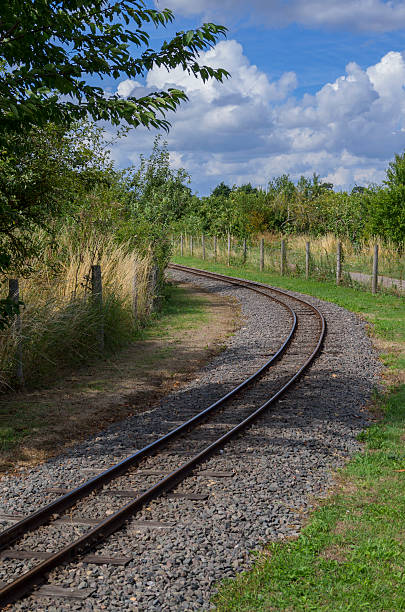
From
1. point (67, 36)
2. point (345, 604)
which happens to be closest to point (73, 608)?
point (345, 604)

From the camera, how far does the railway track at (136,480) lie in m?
4.62

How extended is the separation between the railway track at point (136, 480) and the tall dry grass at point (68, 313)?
335 centimetres

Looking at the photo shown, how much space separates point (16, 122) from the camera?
6.36 meters

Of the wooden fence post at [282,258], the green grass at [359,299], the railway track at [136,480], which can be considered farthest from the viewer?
the wooden fence post at [282,258]

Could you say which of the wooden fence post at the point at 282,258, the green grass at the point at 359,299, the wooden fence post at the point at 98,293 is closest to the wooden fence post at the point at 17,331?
the wooden fence post at the point at 98,293

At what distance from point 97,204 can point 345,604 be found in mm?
13324

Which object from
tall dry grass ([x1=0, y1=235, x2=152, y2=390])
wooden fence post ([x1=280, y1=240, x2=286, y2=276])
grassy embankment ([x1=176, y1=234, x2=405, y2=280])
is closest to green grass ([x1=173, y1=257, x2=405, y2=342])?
wooden fence post ([x1=280, y1=240, x2=286, y2=276])

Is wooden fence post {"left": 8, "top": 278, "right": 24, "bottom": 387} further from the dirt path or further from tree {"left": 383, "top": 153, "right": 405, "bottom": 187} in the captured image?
tree {"left": 383, "top": 153, "right": 405, "bottom": 187}

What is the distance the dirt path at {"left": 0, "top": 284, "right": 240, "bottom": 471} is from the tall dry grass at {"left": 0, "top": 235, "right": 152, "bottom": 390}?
Result: 1.34 feet

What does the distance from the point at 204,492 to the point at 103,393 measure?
14.6 feet

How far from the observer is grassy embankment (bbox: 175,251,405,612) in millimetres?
4078

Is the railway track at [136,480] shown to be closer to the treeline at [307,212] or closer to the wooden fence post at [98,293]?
the wooden fence post at [98,293]

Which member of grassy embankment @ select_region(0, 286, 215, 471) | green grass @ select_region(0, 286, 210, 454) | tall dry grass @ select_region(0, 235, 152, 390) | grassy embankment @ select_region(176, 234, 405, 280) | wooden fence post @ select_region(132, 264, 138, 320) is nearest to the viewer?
grassy embankment @ select_region(0, 286, 215, 471)

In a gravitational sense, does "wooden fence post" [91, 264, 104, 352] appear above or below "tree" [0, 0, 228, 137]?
below
